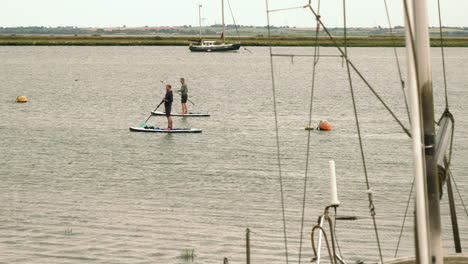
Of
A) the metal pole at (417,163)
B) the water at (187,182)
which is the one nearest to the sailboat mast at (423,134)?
the metal pole at (417,163)

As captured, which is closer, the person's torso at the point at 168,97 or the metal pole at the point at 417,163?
the metal pole at the point at 417,163

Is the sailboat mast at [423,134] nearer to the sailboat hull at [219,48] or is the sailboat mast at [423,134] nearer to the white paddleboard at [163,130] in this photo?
the white paddleboard at [163,130]

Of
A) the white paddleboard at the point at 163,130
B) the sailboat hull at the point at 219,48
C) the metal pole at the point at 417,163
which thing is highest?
the sailboat hull at the point at 219,48

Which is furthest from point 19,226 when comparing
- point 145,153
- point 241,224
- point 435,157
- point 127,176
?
point 435,157

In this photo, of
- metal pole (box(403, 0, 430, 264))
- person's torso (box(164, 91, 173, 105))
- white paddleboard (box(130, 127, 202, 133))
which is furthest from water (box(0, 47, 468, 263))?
metal pole (box(403, 0, 430, 264))

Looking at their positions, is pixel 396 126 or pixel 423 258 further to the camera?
pixel 396 126

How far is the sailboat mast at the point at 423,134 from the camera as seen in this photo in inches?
223

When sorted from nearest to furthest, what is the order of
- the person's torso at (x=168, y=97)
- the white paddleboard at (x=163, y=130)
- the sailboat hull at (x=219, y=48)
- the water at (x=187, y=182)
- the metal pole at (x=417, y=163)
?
the metal pole at (x=417, y=163), the water at (x=187, y=182), the person's torso at (x=168, y=97), the white paddleboard at (x=163, y=130), the sailboat hull at (x=219, y=48)

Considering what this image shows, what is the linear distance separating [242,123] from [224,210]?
22.0 meters

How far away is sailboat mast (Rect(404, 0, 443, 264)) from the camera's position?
565 centimetres

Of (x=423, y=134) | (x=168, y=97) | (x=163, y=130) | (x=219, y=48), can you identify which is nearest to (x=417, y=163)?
(x=423, y=134)

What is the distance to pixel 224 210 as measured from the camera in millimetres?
21188

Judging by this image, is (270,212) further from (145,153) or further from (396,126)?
(396,126)

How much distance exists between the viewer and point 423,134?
5941 mm
